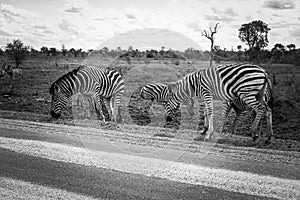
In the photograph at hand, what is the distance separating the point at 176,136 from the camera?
11.0m

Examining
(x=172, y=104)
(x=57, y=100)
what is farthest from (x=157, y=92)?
(x=57, y=100)

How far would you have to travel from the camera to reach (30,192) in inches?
225

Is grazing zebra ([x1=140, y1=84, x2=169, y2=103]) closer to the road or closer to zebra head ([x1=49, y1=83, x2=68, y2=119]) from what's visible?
zebra head ([x1=49, y1=83, x2=68, y2=119])

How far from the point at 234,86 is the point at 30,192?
23.2 ft

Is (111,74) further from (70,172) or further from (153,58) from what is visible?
(153,58)

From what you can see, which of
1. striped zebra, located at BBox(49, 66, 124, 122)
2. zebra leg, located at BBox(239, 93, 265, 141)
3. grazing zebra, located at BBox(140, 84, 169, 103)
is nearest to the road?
zebra leg, located at BBox(239, 93, 265, 141)

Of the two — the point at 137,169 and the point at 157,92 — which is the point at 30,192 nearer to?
the point at 137,169

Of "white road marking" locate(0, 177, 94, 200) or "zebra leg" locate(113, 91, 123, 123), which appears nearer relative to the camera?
"white road marking" locate(0, 177, 94, 200)

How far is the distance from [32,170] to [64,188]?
1214 mm

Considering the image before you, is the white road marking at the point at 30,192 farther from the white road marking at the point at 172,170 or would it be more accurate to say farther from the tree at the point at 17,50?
the tree at the point at 17,50

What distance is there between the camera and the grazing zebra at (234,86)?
436 inches

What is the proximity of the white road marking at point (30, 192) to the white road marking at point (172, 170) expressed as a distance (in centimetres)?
142

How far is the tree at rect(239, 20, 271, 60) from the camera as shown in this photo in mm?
47625

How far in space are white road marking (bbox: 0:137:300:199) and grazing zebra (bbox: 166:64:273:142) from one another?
355cm
